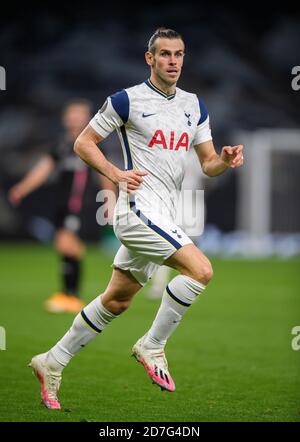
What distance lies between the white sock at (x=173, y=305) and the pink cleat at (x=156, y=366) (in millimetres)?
48

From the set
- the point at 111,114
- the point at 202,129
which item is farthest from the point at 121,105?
the point at 202,129

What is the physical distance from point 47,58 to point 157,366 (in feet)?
61.7

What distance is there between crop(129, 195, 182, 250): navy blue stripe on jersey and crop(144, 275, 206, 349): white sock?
216mm

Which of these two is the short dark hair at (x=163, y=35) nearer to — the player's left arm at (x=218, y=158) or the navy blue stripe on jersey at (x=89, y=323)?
the player's left arm at (x=218, y=158)

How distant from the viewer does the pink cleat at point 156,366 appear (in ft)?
20.0

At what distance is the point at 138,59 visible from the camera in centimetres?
2389

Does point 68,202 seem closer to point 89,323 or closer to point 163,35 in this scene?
point 89,323

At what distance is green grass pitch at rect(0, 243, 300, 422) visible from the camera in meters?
6.21

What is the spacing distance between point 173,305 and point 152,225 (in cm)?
53

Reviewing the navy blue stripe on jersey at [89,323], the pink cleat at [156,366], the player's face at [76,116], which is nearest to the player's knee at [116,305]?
the navy blue stripe on jersey at [89,323]

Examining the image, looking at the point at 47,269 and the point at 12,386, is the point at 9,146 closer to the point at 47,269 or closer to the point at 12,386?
the point at 47,269

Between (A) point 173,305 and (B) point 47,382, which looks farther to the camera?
(B) point 47,382

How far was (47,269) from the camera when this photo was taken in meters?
17.2
